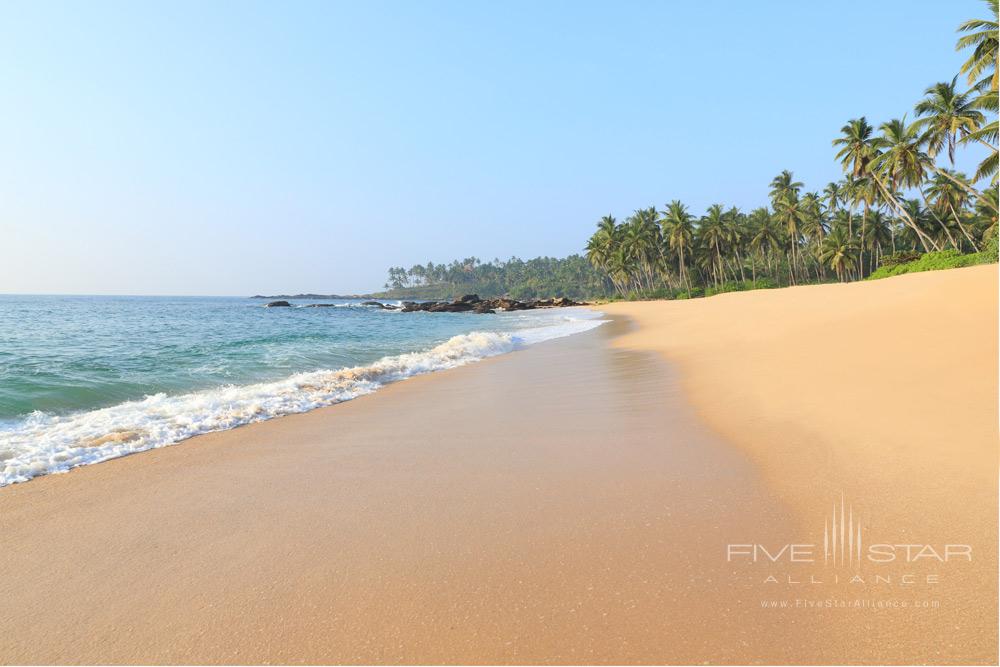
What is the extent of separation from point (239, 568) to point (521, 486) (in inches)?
74.4

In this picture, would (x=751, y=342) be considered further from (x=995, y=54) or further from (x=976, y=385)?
(x=995, y=54)

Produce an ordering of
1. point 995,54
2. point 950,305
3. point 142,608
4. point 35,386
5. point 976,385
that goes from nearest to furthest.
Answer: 1. point 142,608
2. point 976,385
3. point 35,386
4. point 950,305
5. point 995,54

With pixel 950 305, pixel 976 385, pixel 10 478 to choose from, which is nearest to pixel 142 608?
pixel 10 478

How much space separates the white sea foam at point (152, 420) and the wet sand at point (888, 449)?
5632mm

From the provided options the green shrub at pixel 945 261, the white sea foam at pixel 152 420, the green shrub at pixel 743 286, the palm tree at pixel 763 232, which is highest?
the palm tree at pixel 763 232

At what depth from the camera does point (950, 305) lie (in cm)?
1027

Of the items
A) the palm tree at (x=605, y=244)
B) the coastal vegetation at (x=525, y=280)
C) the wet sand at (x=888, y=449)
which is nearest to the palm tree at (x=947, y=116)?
the wet sand at (x=888, y=449)

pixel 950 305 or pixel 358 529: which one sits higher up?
pixel 950 305

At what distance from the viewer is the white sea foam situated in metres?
4.76

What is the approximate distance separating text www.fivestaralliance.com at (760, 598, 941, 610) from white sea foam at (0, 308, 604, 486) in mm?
5651

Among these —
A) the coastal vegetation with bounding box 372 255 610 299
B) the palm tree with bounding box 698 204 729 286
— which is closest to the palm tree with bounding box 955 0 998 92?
the palm tree with bounding box 698 204 729 286

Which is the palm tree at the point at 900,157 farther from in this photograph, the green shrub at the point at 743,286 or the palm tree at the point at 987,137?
the green shrub at the point at 743,286

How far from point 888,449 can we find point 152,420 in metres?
7.79

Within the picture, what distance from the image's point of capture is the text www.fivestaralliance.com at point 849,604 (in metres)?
2.15
